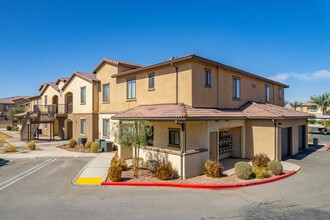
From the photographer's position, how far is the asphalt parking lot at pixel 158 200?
7.19 metres

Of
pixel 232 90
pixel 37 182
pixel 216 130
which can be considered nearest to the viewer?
pixel 37 182

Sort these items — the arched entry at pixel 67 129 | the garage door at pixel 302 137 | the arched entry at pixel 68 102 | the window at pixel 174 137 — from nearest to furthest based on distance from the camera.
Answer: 1. the window at pixel 174 137
2. the garage door at pixel 302 137
3. the arched entry at pixel 68 102
4. the arched entry at pixel 67 129

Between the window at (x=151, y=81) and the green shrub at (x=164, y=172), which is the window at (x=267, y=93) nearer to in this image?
the window at (x=151, y=81)

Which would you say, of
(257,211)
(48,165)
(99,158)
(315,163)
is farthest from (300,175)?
(48,165)

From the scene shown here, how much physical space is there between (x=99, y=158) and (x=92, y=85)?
9068 mm

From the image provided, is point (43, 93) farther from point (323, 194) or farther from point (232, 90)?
point (323, 194)

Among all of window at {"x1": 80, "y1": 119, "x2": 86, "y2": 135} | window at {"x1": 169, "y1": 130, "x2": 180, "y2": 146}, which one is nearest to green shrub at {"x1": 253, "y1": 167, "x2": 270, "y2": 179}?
window at {"x1": 169, "y1": 130, "x2": 180, "y2": 146}

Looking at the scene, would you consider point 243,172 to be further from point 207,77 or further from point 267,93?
point 267,93

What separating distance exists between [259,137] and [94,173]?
11907 millimetres

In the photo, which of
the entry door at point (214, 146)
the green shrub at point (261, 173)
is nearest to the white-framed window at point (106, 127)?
the entry door at point (214, 146)

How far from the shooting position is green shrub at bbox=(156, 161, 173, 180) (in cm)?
1082

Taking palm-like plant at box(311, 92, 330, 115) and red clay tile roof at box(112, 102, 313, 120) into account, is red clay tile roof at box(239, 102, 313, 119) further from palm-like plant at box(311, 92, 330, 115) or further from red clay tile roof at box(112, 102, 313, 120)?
palm-like plant at box(311, 92, 330, 115)

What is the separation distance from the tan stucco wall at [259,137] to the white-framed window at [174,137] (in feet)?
18.8

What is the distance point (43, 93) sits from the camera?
33406 millimetres
